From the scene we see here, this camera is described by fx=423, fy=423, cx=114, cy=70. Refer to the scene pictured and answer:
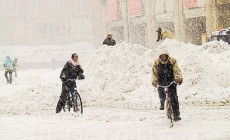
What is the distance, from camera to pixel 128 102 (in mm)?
15836

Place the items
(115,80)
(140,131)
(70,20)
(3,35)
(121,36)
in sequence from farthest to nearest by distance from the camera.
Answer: (70,20) < (3,35) < (121,36) < (115,80) < (140,131)

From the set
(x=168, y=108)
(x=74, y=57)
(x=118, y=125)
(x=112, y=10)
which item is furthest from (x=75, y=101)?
(x=112, y=10)

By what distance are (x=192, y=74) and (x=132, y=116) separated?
5.10m

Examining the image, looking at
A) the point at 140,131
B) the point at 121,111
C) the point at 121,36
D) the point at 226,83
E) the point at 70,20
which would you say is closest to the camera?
the point at 140,131

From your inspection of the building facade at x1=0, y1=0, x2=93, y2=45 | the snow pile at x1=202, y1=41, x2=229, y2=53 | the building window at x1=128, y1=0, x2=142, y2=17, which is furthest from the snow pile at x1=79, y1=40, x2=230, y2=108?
the building facade at x1=0, y1=0, x2=93, y2=45

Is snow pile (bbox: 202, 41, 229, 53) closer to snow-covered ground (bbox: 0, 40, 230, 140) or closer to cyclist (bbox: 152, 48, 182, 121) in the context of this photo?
snow-covered ground (bbox: 0, 40, 230, 140)

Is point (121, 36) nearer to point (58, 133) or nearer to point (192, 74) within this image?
point (192, 74)

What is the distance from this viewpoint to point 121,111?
13.7m

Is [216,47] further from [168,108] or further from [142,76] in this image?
[168,108]

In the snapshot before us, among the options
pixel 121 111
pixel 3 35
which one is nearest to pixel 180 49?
pixel 121 111

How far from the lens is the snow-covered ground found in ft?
Answer: 31.5

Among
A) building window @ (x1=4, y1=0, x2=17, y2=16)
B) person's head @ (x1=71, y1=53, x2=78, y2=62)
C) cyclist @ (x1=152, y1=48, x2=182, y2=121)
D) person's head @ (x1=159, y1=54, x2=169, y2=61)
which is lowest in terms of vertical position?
cyclist @ (x1=152, y1=48, x2=182, y2=121)

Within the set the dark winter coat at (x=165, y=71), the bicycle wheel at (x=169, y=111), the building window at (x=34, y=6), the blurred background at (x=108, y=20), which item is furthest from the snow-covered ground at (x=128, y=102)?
the building window at (x=34, y=6)

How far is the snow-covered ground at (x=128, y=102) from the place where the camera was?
31.5 feet
